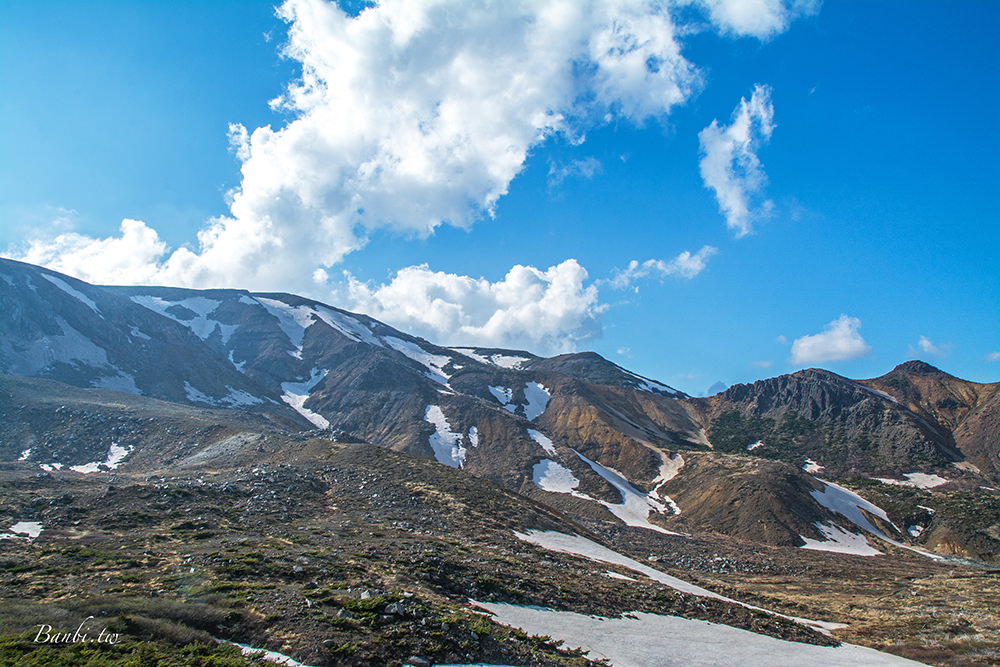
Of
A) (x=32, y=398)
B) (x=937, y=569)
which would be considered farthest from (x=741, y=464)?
(x=32, y=398)

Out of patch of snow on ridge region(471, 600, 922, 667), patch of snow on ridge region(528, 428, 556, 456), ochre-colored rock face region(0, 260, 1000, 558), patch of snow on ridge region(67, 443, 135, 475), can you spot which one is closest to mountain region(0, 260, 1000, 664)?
patch of snow on ridge region(67, 443, 135, 475)

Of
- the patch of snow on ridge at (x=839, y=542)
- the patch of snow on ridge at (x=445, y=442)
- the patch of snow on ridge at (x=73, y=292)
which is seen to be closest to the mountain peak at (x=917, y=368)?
the patch of snow on ridge at (x=839, y=542)

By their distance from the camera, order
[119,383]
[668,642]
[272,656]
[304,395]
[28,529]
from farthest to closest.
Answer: [304,395]
[119,383]
[28,529]
[668,642]
[272,656]

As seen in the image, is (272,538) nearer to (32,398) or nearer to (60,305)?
(32,398)

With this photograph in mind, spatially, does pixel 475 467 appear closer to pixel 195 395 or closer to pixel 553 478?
pixel 553 478

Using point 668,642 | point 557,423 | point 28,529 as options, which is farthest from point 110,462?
point 557,423

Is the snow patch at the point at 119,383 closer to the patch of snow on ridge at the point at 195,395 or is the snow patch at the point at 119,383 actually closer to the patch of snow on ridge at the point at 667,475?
the patch of snow on ridge at the point at 195,395

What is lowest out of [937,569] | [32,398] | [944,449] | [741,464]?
[32,398]
